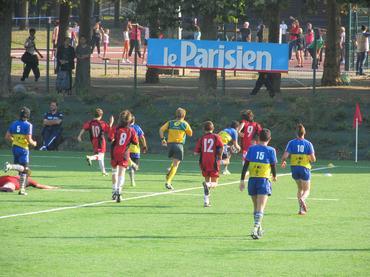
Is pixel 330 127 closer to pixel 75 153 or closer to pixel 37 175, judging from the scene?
pixel 75 153

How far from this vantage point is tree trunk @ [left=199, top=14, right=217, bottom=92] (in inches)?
1665

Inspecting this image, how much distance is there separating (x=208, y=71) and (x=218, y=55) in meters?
1.43

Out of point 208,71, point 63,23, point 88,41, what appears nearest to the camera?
point 208,71

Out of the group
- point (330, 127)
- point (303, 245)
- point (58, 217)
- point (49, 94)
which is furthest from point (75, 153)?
point (303, 245)

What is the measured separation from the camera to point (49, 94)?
140 feet

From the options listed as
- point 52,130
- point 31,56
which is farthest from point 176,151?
point 31,56

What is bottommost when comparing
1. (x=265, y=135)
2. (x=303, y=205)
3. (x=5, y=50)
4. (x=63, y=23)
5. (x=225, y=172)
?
(x=225, y=172)

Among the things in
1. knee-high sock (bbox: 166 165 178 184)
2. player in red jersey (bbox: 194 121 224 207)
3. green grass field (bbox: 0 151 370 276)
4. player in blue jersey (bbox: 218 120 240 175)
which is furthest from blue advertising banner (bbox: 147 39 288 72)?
player in red jersey (bbox: 194 121 224 207)

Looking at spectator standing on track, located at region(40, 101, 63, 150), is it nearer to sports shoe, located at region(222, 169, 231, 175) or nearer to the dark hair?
sports shoe, located at region(222, 169, 231, 175)

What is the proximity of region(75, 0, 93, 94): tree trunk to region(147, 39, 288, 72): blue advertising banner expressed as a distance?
8.65 ft

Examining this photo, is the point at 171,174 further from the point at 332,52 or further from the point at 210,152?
the point at 332,52

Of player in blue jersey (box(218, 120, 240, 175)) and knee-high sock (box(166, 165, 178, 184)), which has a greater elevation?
player in blue jersey (box(218, 120, 240, 175))

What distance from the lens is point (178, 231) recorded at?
67.5ft

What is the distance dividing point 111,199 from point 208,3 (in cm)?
1652
